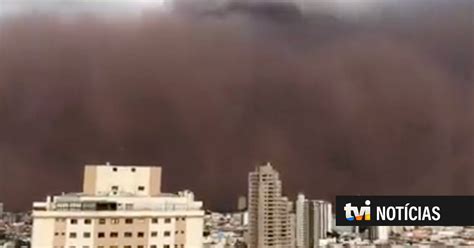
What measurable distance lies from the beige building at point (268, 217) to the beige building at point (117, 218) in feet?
5.09

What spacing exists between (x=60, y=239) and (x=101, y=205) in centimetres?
32

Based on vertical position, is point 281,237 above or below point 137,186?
below

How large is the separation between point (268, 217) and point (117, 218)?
212cm

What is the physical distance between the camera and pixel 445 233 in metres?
3.63

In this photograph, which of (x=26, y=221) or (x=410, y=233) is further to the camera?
(x=410, y=233)

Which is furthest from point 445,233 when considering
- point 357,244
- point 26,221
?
point 26,221

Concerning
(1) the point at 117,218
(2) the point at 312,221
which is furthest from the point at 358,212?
(1) the point at 117,218

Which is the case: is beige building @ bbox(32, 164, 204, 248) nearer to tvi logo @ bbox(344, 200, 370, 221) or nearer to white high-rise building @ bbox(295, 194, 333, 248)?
tvi logo @ bbox(344, 200, 370, 221)

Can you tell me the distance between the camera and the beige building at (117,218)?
312cm

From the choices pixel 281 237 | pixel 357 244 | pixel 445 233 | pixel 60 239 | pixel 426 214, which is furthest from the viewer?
pixel 281 237

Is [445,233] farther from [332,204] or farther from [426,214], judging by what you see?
[332,204]

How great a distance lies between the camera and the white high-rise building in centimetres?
408

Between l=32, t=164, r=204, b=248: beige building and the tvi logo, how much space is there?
3.41ft

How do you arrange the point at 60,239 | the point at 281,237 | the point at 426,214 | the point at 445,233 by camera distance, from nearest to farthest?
the point at 60,239, the point at 426,214, the point at 445,233, the point at 281,237
